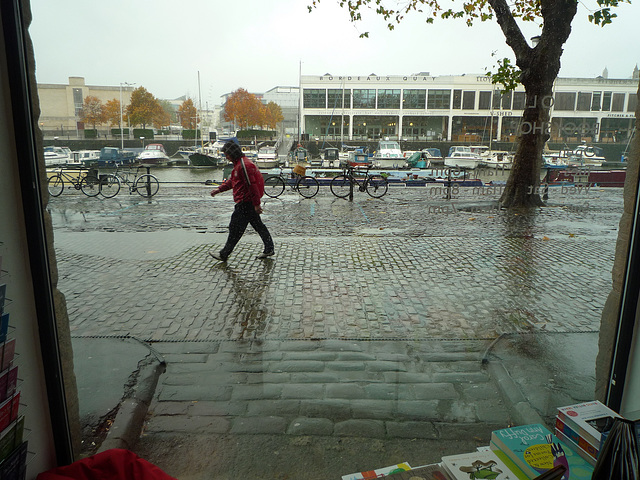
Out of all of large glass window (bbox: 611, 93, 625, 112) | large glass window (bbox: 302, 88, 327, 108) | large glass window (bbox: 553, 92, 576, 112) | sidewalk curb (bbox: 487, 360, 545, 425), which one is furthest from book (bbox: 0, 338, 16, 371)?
large glass window (bbox: 302, 88, 327, 108)

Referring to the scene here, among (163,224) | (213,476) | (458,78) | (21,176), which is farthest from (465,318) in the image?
(458,78)

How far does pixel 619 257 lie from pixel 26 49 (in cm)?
276

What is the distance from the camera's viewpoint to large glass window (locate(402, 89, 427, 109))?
46.4 ft

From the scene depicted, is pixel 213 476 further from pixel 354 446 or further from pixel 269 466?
pixel 354 446

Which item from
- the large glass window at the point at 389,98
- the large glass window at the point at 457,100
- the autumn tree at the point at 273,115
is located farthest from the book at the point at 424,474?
the autumn tree at the point at 273,115

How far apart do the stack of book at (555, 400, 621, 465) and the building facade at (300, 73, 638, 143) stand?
4.37 metres

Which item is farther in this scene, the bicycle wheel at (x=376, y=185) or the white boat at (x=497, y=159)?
the bicycle wheel at (x=376, y=185)

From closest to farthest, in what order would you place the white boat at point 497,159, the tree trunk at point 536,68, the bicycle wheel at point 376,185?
the tree trunk at point 536,68, the white boat at point 497,159, the bicycle wheel at point 376,185

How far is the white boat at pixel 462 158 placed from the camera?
14.8 metres

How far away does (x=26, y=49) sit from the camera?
1.79 metres

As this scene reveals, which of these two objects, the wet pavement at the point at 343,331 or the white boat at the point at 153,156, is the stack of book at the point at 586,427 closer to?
the wet pavement at the point at 343,331

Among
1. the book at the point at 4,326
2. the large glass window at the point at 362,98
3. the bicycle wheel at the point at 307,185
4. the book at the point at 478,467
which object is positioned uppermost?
the large glass window at the point at 362,98

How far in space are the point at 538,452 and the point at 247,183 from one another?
17.5 ft

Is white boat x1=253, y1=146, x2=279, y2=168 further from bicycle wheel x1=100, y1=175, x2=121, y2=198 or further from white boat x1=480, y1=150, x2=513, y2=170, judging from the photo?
white boat x1=480, y1=150, x2=513, y2=170
